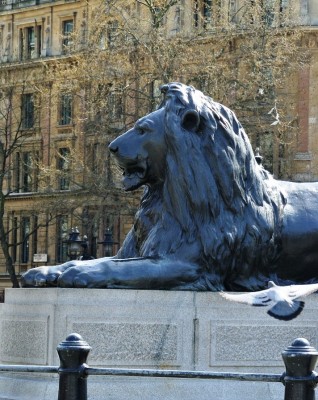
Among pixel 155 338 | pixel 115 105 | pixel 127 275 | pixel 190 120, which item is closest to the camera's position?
pixel 155 338

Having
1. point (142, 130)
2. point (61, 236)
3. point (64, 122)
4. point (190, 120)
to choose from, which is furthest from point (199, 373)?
point (64, 122)

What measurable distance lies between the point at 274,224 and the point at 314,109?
39.2m

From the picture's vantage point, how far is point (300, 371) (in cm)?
634

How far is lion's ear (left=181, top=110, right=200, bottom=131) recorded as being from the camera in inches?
393

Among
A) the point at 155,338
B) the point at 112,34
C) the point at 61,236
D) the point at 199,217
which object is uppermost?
the point at 112,34

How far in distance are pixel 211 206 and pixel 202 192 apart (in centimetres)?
14

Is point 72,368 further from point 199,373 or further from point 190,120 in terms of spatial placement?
point 190,120

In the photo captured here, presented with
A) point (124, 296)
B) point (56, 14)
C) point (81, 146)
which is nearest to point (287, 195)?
point (124, 296)

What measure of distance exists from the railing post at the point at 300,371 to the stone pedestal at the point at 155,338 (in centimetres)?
256

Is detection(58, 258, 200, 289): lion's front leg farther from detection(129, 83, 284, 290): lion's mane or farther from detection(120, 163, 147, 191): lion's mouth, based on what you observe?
detection(120, 163, 147, 191): lion's mouth

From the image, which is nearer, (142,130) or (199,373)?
(199,373)

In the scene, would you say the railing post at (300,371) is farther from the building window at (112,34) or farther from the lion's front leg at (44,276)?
the building window at (112,34)

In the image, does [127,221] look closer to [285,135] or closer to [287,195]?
[285,135]

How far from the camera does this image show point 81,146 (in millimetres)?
46062
